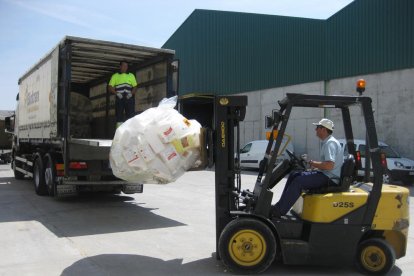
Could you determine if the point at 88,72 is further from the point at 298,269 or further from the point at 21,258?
the point at 298,269

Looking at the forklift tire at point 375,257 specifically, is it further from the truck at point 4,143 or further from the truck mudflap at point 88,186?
the truck at point 4,143

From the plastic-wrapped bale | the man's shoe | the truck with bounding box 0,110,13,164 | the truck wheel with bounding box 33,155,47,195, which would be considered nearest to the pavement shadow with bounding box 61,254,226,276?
the man's shoe

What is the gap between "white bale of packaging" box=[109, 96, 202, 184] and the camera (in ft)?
17.4

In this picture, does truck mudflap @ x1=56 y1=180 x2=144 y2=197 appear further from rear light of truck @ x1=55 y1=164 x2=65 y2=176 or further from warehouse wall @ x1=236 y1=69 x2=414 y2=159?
warehouse wall @ x1=236 y1=69 x2=414 y2=159

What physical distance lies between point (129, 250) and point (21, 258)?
52.5 inches

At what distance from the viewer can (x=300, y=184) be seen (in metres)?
5.24

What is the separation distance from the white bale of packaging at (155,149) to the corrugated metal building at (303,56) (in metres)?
15.2

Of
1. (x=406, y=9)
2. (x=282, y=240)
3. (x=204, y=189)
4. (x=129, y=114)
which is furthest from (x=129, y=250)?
(x=406, y=9)

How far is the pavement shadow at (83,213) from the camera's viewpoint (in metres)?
7.62

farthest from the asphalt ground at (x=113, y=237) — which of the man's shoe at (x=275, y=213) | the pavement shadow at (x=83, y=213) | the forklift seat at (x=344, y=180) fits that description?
the forklift seat at (x=344, y=180)

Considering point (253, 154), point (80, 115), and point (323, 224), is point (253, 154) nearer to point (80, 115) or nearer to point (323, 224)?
point (80, 115)

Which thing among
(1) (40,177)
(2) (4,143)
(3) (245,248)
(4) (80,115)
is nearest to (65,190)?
(1) (40,177)

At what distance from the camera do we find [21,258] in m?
5.75

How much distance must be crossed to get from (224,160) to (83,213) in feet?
14.6
